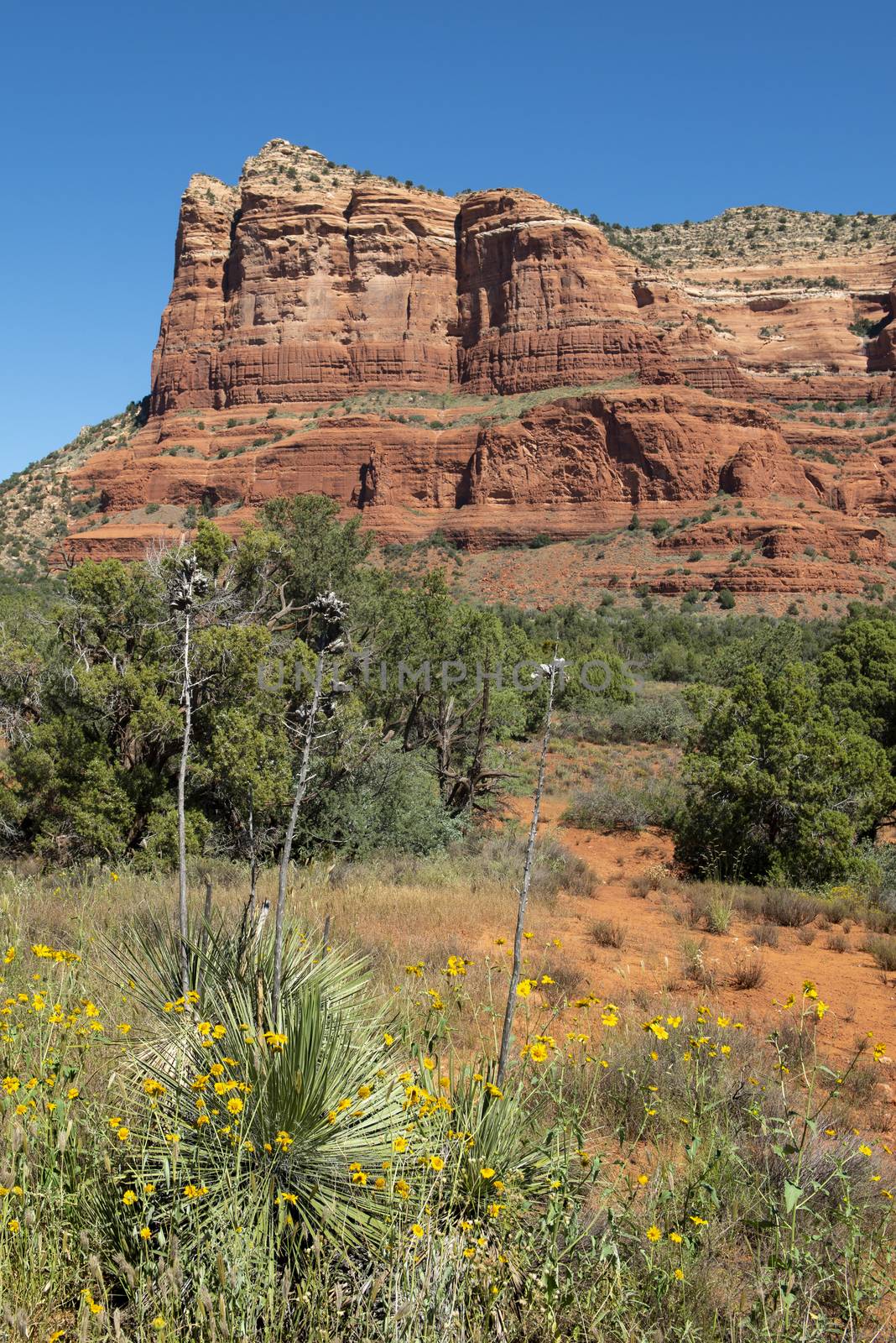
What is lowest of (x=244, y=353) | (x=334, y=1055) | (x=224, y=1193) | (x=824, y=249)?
(x=224, y=1193)

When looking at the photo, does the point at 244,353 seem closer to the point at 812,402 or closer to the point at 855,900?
the point at 812,402

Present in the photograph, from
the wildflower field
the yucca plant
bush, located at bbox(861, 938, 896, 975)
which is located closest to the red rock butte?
bush, located at bbox(861, 938, 896, 975)

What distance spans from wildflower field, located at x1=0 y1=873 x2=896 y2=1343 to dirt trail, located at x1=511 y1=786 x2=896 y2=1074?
2364 mm

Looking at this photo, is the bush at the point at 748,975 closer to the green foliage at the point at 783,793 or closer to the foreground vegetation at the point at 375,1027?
the foreground vegetation at the point at 375,1027

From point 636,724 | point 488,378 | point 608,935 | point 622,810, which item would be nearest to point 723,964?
point 608,935

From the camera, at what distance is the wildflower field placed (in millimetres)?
A: 2135

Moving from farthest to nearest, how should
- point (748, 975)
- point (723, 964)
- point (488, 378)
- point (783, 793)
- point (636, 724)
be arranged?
point (488, 378) → point (636, 724) → point (783, 793) → point (723, 964) → point (748, 975)

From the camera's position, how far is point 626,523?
193 feet

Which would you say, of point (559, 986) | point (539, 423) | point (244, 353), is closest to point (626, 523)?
point (539, 423)

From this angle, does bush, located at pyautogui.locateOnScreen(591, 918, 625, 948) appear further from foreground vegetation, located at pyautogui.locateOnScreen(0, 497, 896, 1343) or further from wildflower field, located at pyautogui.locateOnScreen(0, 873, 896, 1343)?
wildflower field, located at pyautogui.locateOnScreen(0, 873, 896, 1343)

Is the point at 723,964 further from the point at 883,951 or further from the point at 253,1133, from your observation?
the point at 253,1133

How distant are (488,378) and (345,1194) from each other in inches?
2849

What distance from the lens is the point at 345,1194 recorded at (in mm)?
2457

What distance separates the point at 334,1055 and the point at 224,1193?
1.61 ft
